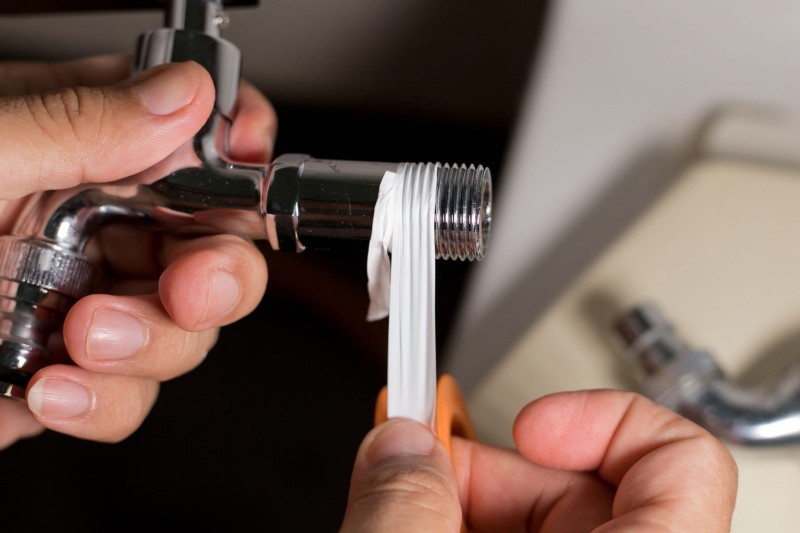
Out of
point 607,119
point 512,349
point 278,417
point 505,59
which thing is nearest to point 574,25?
point 607,119

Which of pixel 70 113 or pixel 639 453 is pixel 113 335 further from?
pixel 639 453

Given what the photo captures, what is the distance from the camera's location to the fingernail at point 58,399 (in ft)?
1.17

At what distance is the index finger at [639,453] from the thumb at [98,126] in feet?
0.65

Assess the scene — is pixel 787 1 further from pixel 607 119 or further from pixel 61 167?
pixel 61 167

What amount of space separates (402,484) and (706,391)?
6.5 inches

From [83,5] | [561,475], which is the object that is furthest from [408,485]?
[83,5]

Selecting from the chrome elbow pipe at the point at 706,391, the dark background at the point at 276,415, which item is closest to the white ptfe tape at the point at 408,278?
the chrome elbow pipe at the point at 706,391

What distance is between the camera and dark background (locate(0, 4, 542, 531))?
2.43 feet

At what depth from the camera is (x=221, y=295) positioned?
38 cm

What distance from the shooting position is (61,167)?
341 mm

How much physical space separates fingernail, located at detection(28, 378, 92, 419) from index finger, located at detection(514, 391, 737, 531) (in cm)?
21

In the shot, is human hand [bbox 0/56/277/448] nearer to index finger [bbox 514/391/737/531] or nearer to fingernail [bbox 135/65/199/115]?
fingernail [bbox 135/65/199/115]

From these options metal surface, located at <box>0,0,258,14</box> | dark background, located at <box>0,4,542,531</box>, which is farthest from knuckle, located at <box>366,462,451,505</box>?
dark background, located at <box>0,4,542,531</box>

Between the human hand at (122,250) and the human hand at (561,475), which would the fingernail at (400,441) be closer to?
the human hand at (561,475)
